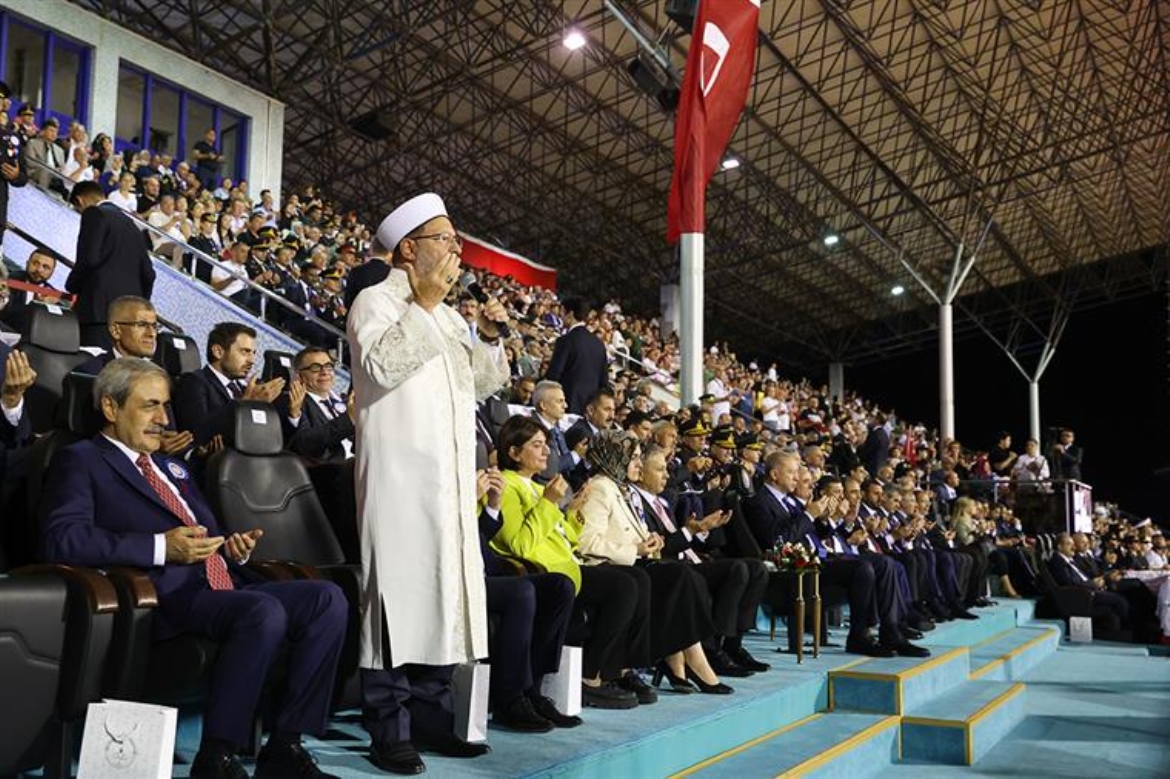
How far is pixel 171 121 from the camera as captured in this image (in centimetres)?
1574

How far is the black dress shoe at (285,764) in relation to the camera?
8.39 feet

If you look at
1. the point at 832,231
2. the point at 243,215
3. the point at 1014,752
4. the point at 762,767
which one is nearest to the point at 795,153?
the point at 832,231

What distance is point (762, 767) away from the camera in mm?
3738

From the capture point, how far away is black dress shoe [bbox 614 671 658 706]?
418 cm

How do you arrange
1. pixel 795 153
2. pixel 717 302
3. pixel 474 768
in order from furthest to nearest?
pixel 717 302 < pixel 795 153 < pixel 474 768

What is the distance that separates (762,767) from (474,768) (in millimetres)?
1282

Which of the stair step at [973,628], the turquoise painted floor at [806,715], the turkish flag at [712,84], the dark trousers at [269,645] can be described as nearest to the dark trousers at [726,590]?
the turquoise painted floor at [806,715]

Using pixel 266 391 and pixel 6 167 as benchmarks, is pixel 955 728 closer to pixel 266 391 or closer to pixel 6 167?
pixel 266 391

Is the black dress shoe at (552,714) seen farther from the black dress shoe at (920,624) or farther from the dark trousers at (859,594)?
the black dress shoe at (920,624)

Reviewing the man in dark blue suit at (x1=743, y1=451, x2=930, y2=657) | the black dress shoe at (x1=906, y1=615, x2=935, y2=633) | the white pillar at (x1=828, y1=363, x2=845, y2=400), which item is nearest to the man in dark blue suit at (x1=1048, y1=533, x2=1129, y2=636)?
the black dress shoe at (x1=906, y1=615, x2=935, y2=633)

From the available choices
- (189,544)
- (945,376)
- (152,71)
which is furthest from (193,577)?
(945,376)

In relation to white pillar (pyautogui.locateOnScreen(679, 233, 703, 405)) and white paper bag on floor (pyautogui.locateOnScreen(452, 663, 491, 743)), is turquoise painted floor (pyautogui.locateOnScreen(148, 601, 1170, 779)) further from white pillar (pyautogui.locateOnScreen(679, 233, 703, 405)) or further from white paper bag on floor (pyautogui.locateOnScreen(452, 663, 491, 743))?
white pillar (pyautogui.locateOnScreen(679, 233, 703, 405))

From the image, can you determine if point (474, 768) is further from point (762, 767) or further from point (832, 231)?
point (832, 231)

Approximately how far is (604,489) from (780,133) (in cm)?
1700
